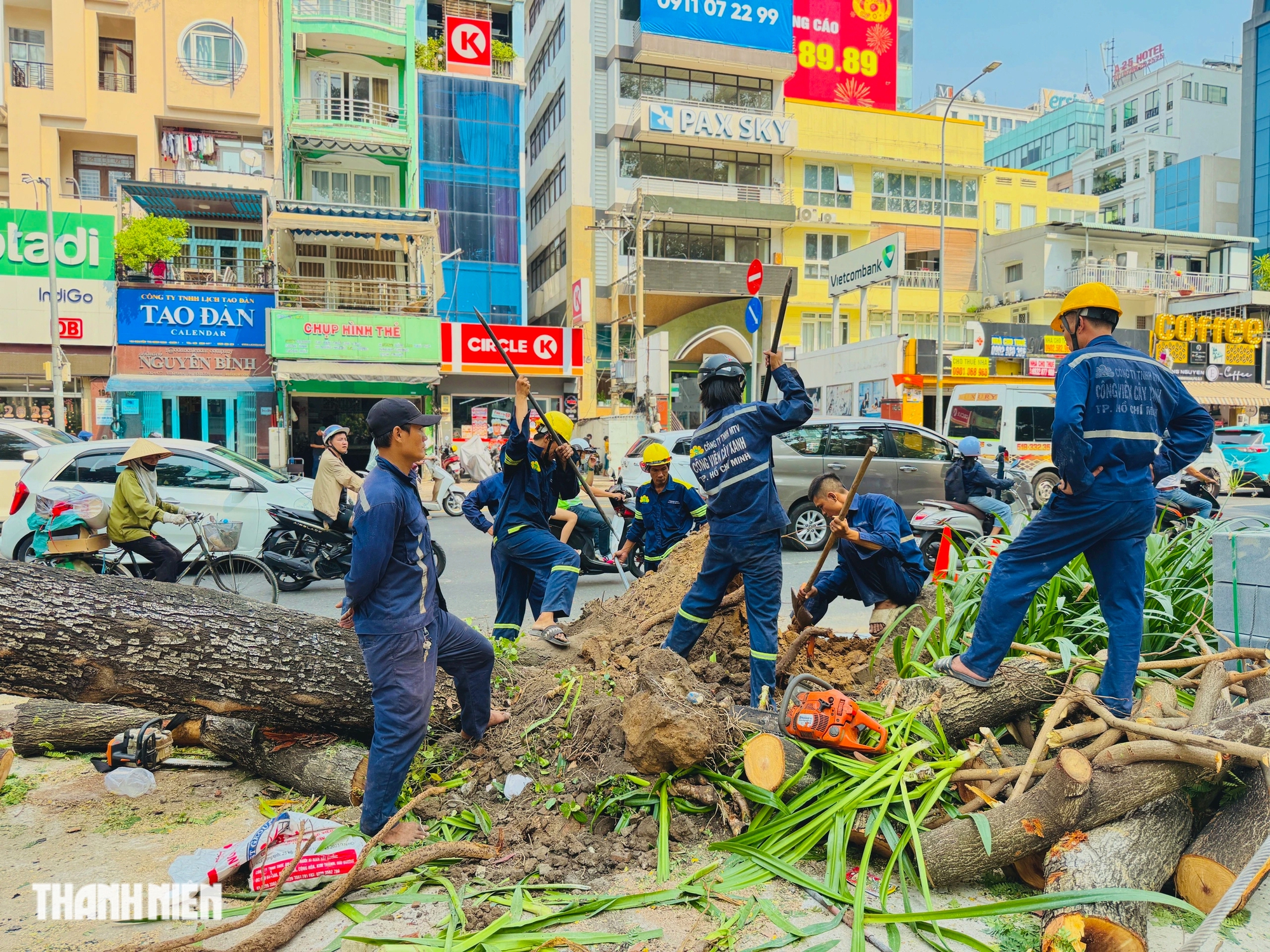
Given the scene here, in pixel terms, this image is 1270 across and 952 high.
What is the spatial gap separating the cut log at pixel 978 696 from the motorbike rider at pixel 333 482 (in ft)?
20.9

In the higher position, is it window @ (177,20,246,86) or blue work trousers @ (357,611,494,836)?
window @ (177,20,246,86)

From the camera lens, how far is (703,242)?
103 ft

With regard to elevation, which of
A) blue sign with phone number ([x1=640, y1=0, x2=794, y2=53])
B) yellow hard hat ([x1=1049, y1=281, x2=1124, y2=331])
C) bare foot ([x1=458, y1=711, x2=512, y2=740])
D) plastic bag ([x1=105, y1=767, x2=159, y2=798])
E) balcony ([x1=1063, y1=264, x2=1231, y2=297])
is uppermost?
blue sign with phone number ([x1=640, y1=0, x2=794, y2=53])

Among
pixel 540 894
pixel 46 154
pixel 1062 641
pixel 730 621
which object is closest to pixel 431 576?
pixel 540 894

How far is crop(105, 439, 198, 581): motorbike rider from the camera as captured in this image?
6.85 metres

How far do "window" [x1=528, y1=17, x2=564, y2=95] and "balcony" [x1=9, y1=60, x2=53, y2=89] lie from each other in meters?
16.9

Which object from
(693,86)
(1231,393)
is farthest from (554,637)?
(1231,393)

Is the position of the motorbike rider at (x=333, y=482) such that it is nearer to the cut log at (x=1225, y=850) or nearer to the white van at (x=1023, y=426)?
the cut log at (x=1225, y=850)

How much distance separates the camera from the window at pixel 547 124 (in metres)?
33.1

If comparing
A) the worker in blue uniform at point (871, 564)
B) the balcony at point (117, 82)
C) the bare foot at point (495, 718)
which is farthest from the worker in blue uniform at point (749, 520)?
the balcony at point (117, 82)

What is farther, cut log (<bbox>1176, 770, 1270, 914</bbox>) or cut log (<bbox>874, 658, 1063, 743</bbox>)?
cut log (<bbox>874, 658, 1063, 743</bbox>)

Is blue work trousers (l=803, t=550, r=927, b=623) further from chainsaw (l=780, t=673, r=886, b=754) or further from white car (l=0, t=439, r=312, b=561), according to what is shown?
white car (l=0, t=439, r=312, b=561)

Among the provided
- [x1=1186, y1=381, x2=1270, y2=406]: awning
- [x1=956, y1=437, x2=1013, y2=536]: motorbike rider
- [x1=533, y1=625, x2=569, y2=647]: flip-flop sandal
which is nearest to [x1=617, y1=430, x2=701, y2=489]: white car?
[x1=956, y1=437, x2=1013, y2=536]: motorbike rider

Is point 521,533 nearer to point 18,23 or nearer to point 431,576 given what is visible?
point 431,576
